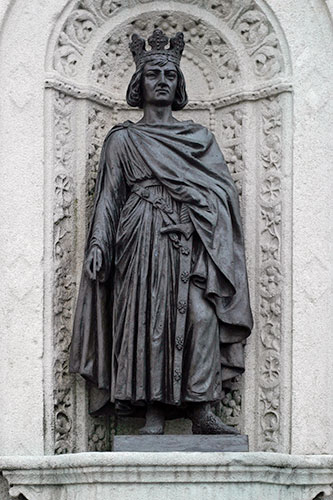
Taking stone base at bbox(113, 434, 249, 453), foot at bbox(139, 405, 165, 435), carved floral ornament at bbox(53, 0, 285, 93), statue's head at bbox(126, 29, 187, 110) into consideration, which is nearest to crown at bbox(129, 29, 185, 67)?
statue's head at bbox(126, 29, 187, 110)

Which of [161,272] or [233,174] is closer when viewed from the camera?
[161,272]

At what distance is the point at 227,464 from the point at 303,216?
1579 millimetres

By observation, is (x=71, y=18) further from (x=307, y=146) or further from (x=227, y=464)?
(x=227, y=464)

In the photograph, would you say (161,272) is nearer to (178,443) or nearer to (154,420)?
(154,420)

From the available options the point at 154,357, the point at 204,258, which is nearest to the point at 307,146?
the point at 204,258

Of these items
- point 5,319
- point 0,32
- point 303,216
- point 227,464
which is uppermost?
point 0,32

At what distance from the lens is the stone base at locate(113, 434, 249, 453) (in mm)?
9102

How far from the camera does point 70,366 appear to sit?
31.3 feet

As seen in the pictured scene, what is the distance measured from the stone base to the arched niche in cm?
47

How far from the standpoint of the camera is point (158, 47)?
9.74m

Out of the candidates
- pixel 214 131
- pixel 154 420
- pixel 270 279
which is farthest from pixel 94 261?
pixel 214 131

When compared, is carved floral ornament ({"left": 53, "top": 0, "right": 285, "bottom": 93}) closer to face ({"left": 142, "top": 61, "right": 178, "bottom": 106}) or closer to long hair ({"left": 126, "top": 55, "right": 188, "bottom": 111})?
long hair ({"left": 126, "top": 55, "right": 188, "bottom": 111})

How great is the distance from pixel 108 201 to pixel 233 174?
2.79 feet

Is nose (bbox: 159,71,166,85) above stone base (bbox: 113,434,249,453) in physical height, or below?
above
